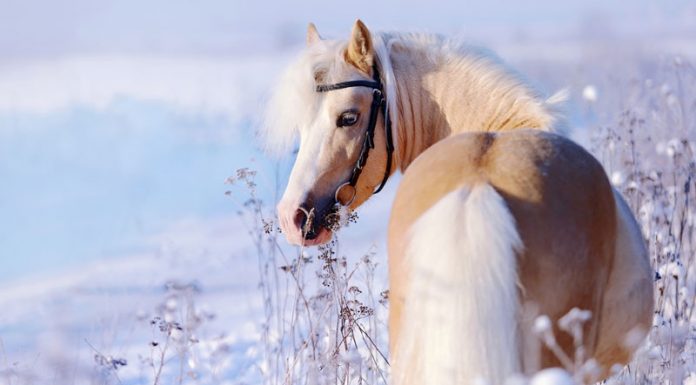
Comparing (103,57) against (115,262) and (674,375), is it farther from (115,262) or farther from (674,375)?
(674,375)

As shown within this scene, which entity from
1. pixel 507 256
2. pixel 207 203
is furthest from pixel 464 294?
pixel 207 203

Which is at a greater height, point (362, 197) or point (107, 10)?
point (107, 10)

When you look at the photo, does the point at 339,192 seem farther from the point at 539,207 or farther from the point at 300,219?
the point at 539,207

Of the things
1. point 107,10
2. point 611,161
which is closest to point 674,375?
point 611,161

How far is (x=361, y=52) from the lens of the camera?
13.0 ft

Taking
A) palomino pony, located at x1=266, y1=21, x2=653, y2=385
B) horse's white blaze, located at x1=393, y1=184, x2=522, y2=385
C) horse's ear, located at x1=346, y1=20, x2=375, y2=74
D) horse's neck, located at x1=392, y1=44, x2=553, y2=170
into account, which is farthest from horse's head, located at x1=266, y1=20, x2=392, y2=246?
horse's white blaze, located at x1=393, y1=184, x2=522, y2=385

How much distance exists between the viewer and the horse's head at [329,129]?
12.6 ft

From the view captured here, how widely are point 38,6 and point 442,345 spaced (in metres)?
21.5

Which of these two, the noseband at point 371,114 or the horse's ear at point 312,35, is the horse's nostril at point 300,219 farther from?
the horse's ear at point 312,35

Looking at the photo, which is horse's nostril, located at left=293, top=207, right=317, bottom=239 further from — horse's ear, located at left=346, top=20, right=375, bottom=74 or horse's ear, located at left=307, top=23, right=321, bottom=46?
horse's ear, located at left=307, top=23, right=321, bottom=46

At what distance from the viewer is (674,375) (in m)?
2.94

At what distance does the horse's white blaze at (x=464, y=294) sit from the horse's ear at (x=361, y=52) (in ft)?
5.34

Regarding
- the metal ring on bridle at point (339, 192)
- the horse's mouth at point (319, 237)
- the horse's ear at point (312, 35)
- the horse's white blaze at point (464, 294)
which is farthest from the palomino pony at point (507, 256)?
A: the horse's ear at point (312, 35)

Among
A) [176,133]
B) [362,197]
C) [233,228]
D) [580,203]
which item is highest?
[176,133]
